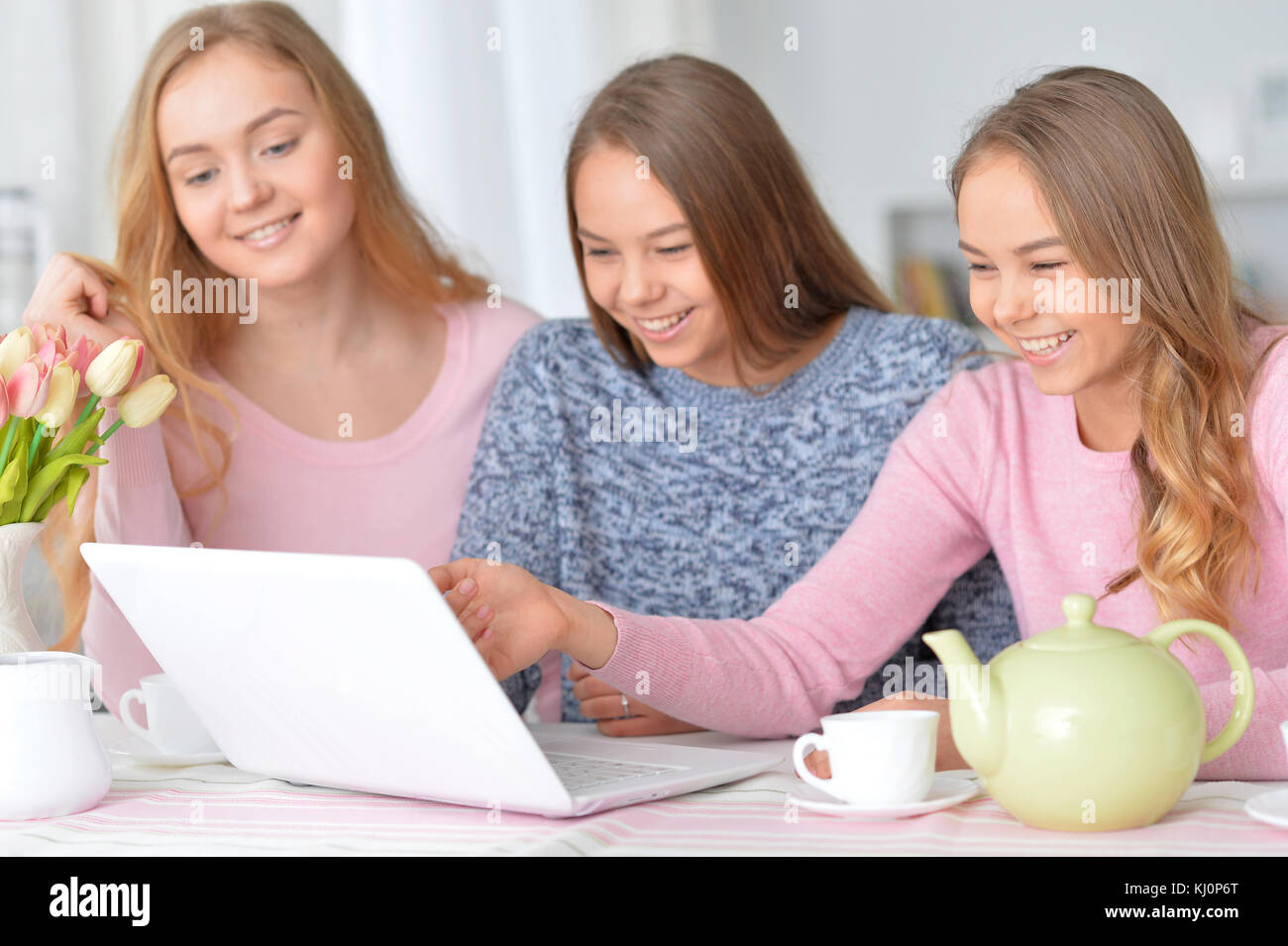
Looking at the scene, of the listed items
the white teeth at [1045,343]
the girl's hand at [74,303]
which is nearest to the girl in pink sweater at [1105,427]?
the white teeth at [1045,343]

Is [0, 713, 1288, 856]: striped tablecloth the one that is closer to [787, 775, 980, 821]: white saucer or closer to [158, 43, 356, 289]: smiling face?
[787, 775, 980, 821]: white saucer

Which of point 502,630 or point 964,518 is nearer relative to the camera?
point 502,630

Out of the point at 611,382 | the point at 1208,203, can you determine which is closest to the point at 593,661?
the point at 611,382

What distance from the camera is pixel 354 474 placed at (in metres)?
1.71

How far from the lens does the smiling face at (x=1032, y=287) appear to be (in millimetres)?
1154

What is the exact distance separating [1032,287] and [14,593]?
0.86 metres

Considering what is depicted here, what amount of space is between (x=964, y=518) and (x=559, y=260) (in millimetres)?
1539

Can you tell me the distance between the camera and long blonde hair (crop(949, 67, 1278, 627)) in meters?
1.15

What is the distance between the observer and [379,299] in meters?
1.81

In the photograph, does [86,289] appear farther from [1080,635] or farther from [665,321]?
[1080,635]

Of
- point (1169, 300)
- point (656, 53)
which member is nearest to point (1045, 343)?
point (1169, 300)

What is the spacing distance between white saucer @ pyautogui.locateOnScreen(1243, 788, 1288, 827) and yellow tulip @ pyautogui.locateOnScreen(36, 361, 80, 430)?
856 millimetres

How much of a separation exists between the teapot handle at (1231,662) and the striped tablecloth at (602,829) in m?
0.04
